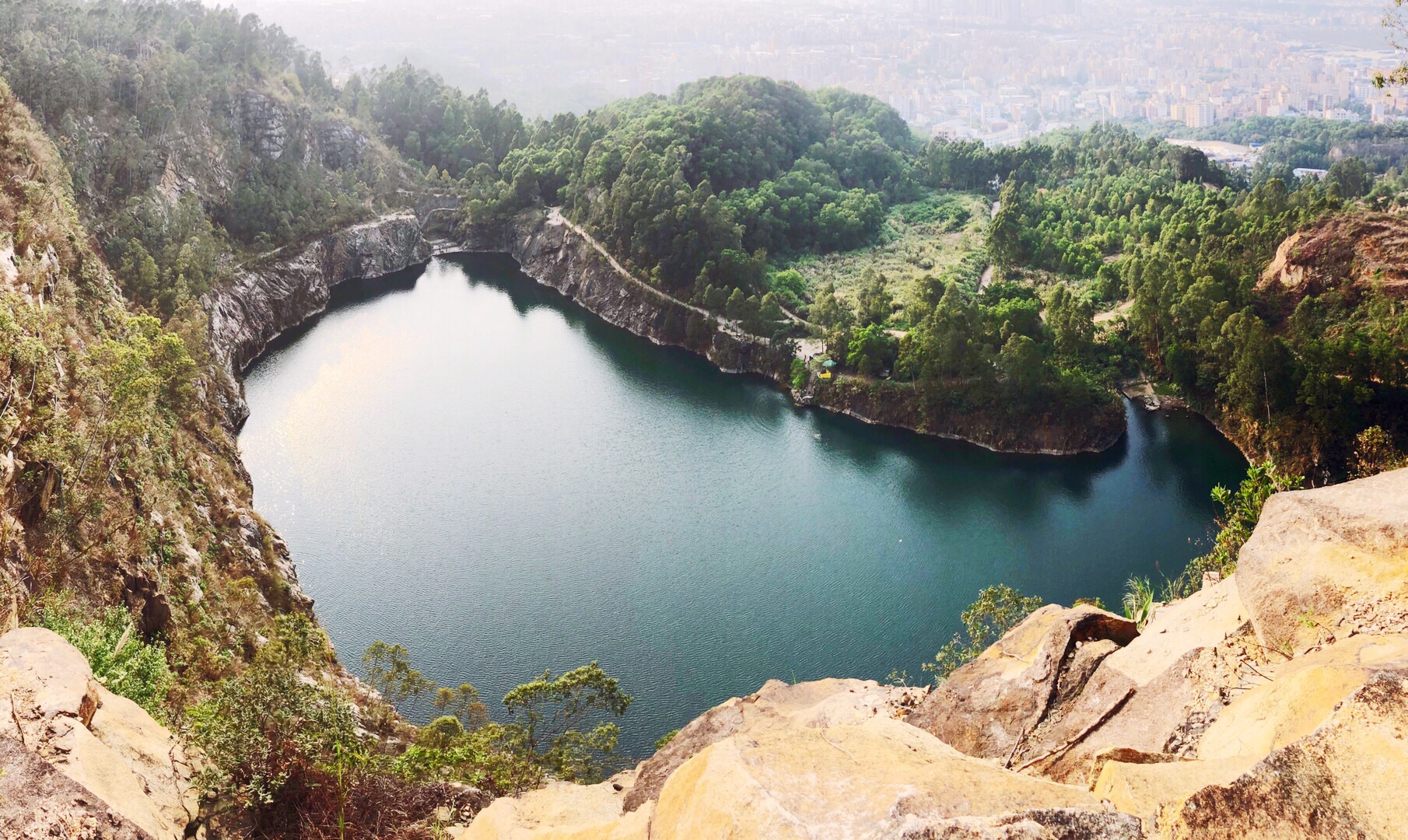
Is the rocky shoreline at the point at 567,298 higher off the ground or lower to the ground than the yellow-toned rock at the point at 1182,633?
lower

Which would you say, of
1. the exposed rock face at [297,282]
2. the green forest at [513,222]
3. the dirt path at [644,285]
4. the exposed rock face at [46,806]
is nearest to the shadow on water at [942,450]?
the green forest at [513,222]

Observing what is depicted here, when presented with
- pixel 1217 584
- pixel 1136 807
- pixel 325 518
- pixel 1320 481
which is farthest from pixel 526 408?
pixel 1136 807

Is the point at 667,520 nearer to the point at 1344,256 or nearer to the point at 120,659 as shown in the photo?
the point at 120,659

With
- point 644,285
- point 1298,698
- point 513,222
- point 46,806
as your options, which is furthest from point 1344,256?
point 513,222

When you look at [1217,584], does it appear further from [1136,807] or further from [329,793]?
[329,793]

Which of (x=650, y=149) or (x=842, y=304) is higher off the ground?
(x=650, y=149)

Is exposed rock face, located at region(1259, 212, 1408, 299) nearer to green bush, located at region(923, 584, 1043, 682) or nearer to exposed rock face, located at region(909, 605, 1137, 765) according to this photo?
green bush, located at region(923, 584, 1043, 682)

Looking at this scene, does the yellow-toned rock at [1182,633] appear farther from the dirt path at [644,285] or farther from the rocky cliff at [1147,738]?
the dirt path at [644,285]

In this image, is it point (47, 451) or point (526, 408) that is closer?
point (47, 451)
